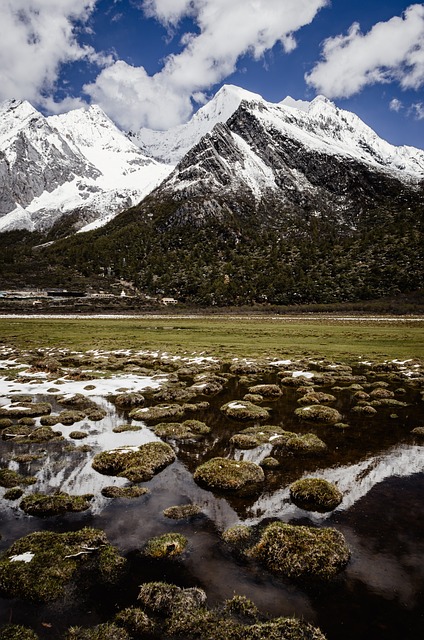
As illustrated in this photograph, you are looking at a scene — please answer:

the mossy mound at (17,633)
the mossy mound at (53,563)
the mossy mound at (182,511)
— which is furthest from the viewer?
the mossy mound at (182,511)

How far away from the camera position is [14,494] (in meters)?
11.8

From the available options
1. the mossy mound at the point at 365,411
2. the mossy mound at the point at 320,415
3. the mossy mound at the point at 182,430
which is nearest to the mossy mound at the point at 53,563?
the mossy mound at the point at 182,430

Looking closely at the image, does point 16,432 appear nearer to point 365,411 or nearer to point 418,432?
point 365,411

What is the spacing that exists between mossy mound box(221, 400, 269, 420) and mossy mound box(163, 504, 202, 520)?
29.8ft

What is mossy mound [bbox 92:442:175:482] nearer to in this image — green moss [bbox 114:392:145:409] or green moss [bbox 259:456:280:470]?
green moss [bbox 259:456:280:470]

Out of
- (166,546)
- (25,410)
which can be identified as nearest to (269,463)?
(166,546)

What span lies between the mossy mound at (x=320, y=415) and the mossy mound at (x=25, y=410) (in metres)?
15.1

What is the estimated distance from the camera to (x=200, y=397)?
24469 millimetres

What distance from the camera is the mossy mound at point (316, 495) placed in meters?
11.4

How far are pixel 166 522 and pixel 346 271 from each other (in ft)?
660

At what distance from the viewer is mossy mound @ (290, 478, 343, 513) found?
37.2 feet

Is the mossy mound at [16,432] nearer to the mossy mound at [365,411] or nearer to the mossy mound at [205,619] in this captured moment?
the mossy mound at [205,619]

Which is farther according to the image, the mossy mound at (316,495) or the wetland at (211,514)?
the mossy mound at (316,495)

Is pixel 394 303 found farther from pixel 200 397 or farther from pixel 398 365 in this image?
pixel 200 397
